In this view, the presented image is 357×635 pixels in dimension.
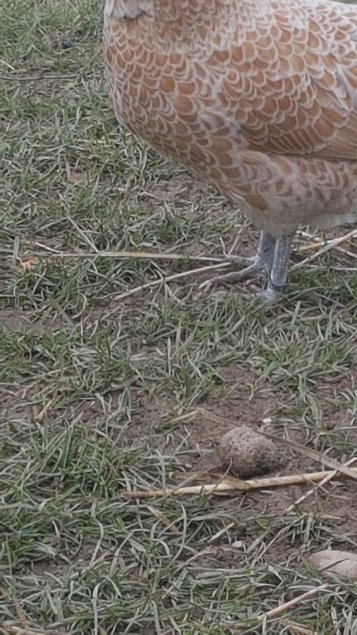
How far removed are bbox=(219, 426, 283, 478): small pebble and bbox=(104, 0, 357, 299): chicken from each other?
913mm

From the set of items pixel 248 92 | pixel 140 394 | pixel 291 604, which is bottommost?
pixel 140 394

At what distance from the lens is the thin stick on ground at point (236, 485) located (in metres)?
3.19

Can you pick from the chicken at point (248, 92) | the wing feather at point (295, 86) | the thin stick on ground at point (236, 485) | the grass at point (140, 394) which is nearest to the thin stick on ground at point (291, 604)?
the grass at point (140, 394)

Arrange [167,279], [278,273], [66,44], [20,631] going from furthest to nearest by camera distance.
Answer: [66,44] < [167,279] < [278,273] < [20,631]

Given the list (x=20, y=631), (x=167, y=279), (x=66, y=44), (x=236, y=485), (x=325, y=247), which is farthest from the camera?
(x=66, y=44)

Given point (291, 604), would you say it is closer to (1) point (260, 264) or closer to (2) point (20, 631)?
(2) point (20, 631)

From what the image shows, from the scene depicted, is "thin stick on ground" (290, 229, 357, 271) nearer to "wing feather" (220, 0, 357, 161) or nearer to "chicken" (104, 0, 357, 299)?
"chicken" (104, 0, 357, 299)

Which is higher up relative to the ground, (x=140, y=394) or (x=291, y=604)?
(x=291, y=604)

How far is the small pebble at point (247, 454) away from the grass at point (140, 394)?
0.09 meters

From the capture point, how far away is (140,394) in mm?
3658

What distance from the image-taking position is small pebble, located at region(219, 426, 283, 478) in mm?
3225

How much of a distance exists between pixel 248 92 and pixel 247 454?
1218 millimetres

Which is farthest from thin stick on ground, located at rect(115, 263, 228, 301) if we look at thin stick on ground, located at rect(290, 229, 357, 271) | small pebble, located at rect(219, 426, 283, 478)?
small pebble, located at rect(219, 426, 283, 478)

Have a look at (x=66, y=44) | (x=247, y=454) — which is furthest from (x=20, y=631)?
(x=66, y=44)
